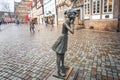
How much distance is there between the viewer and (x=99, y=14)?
51.8ft

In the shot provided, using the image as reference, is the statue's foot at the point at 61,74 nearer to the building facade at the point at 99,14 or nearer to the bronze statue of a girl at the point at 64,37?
the bronze statue of a girl at the point at 64,37

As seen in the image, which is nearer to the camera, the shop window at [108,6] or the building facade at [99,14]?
the building facade at [99,14]

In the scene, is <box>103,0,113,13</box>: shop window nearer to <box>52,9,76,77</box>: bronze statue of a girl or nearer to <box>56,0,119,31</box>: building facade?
<box>56,0,119,31</box>: building facade

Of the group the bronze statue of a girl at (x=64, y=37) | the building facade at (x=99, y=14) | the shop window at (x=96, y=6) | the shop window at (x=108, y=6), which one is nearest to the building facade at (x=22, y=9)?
the building facade at (x=99, y=14)

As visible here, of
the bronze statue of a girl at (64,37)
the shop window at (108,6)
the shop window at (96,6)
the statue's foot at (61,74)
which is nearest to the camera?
the bronze statue of a girl at (64,37)

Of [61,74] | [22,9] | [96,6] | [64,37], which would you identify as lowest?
[61,74]

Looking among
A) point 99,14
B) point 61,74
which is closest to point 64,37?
point 61,74

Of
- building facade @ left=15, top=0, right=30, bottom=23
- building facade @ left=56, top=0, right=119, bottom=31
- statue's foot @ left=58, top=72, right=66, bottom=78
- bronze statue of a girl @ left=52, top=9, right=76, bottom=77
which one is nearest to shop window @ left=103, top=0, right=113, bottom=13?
building facade @ left=56, top=0, right=119, bottom=31

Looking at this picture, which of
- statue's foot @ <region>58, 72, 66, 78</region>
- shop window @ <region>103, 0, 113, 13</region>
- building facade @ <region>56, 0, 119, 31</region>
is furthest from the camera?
shop window @ <region>103, 0, 113, 13</region>

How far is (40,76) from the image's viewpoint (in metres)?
3.81

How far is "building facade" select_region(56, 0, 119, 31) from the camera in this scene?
543 inches

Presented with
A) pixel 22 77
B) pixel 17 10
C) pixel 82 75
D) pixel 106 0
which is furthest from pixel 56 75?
pixel 17 10

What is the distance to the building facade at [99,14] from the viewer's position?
13.8 m

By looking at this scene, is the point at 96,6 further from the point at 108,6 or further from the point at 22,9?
the point at 22,9
